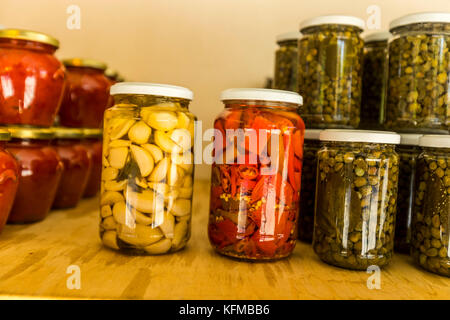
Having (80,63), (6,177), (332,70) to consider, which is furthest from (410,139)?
(80,63)

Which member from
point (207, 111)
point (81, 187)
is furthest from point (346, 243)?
point (207, 111)

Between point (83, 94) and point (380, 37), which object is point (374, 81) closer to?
point (380, 37)

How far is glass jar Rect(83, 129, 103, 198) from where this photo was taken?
1.15 m

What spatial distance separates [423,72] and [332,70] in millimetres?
150

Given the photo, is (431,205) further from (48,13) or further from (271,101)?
(48,13)

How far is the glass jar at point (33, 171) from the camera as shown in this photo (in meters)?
0.86

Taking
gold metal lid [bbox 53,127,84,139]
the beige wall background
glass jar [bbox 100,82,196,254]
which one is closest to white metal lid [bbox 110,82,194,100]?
glass jar [bbox 100,82,196,254]

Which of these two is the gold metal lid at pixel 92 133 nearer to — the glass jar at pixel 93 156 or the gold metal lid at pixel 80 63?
the glass jar at pixel 93 156

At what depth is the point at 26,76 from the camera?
2.75ft

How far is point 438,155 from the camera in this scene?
0.66m

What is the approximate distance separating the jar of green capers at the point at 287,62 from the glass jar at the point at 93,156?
473 millimetres

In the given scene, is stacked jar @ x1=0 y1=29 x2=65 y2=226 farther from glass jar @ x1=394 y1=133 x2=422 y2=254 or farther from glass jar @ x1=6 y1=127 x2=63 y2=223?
glass jar @ x1=394 y1=133 x2=422 y2=254
